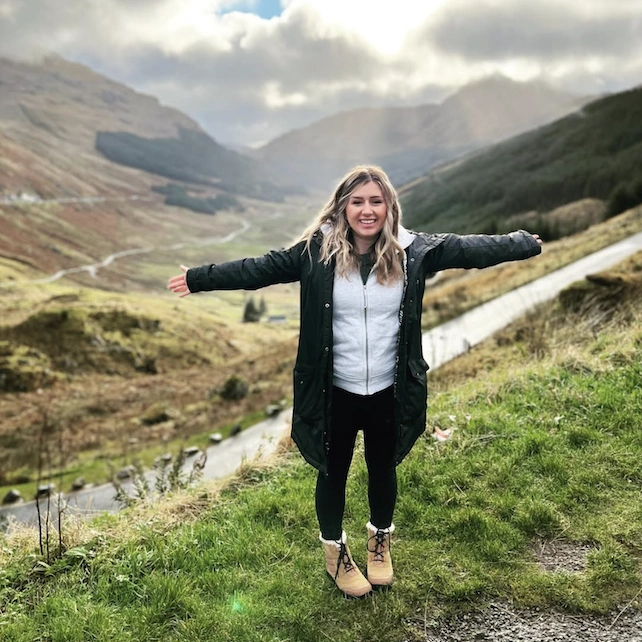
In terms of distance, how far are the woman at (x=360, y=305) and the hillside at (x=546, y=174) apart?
61.3 meters

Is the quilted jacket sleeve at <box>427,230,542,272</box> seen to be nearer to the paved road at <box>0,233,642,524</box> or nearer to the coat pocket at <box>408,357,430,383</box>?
the coat pocket at <box>408,357,430,383</box>

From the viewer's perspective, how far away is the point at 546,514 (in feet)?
13.9

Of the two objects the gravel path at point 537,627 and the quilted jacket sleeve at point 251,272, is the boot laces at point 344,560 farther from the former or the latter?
the quilted jacket sleeve at point 251,272

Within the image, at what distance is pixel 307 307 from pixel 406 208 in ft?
456

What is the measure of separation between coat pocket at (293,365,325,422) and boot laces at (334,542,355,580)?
1.04 m

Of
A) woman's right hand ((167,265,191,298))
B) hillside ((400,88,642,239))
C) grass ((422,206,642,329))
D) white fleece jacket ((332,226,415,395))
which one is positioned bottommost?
grass ((422,206,642,329))

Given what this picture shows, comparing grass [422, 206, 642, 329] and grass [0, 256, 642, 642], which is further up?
grass [422, 206, 642, 329]

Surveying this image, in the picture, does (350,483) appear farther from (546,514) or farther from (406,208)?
(406,208)

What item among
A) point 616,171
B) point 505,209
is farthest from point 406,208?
point 616,171

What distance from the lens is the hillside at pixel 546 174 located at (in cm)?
8403

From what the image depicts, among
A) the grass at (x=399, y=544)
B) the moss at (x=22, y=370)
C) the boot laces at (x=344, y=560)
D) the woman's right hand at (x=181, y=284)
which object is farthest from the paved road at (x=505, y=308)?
the moss at (x=22, y=370)

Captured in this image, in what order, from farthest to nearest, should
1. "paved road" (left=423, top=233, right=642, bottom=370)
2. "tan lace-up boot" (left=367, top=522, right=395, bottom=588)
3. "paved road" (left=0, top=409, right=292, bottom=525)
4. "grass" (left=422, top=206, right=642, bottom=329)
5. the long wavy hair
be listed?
A: 1. "grass" (left=422, top=206, right=642, bottom=329)
2. "paved road" (left=0, top=409, right=292, bottom=525)
3. "paved road" (left=423, top=233, right=642, bottom=370)
4. "tan lace-up boot" (left=367, top=522, right=395, bottom=588)
5. the long wavy hair

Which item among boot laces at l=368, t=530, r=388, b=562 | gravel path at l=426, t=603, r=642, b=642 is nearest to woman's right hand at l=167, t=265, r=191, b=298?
boot laces at l=368, t=530, r=388, b=562

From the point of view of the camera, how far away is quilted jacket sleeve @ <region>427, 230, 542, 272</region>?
3.52 metres
